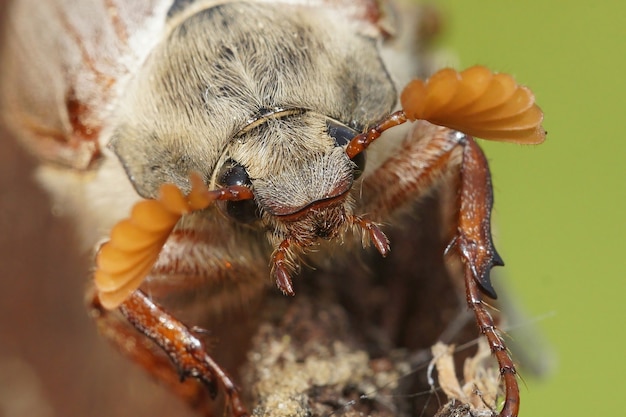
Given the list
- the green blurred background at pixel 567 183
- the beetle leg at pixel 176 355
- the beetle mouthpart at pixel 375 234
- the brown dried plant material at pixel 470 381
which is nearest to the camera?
the brown dried plant material at pixel 470 381

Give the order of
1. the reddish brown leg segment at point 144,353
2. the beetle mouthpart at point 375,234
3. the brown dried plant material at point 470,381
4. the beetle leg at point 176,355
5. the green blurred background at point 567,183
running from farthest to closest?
the green blurred background at point 567,183, the reddish brown leg segment at point 144,353, the beetle leg at point 176,355, the beetle mouthpart at point 375,234, the brown dried plant material at point 470,381

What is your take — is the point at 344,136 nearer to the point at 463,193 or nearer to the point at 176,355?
the point at 463,193

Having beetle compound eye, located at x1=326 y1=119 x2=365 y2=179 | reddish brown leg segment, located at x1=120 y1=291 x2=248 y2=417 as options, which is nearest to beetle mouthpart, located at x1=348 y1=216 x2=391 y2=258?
beetle compound eye, located at x1=326 y1=119 x2=365 y2=179

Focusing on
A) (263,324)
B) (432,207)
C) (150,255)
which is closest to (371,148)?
(432,207)

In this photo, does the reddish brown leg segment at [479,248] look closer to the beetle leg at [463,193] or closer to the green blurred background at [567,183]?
the beetle leg at [463,193]

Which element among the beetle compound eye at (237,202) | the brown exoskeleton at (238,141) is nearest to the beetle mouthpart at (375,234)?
the brown exoskeleton at (238,141)

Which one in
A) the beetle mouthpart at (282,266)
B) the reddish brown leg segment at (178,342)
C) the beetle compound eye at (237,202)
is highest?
the beetle compound eye at (237,202)
